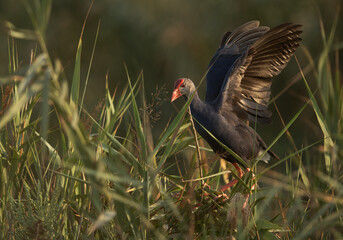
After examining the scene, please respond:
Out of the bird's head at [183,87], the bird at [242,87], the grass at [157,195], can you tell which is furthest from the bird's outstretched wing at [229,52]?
the grass at [157,195]

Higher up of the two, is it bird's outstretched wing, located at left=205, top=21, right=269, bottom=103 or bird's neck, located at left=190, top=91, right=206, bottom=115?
bird's outstretched wing, located at left=205, top=21, right=269, bottom=103

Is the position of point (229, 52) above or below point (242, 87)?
above

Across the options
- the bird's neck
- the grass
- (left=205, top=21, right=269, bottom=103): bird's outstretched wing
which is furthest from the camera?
(left=205, top=21, right=269, bottom=103): bird's outstretched wing

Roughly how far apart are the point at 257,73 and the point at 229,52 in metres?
0.20

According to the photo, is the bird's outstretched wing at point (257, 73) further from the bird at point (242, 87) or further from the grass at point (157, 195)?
the grass at point (157, 195)

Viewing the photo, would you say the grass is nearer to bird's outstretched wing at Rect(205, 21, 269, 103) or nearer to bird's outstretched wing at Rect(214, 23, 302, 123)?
bird's outstretched wing at Rect(214, 23, 302, 123)

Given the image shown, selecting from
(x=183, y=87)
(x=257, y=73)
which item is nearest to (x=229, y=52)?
(x=257, y=73)

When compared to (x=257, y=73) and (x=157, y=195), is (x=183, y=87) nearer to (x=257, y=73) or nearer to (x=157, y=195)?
(x=257, y=73)

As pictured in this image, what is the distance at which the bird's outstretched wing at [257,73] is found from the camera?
2.44m

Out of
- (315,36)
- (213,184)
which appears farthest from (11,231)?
(315,36)

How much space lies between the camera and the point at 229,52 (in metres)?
2.73

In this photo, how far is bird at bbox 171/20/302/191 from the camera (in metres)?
2.41

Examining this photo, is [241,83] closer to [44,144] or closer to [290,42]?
[290,42]

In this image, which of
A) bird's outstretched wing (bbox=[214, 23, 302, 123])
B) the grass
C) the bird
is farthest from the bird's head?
the grass
